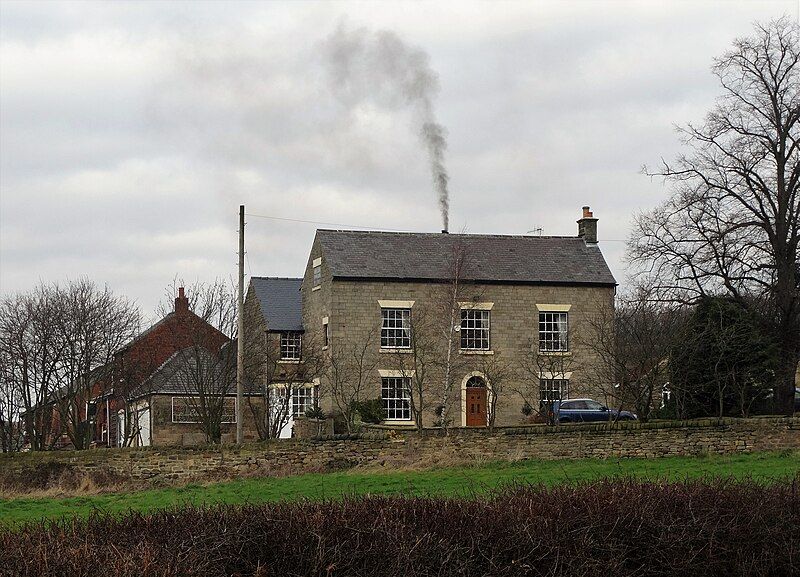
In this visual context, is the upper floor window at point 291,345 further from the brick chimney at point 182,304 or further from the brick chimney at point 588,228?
the brick chimney at point 588,228

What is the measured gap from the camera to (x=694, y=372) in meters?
32.2

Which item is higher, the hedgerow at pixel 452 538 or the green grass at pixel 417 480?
the hedgerow at pixel 452 538

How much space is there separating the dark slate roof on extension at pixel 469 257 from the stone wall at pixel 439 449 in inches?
622

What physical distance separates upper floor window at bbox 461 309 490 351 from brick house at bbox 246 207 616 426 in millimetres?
39

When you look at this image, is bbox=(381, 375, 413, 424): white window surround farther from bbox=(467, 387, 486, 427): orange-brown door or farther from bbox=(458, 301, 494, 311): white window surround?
bbox=(458, 301, 494, 311): white window surround

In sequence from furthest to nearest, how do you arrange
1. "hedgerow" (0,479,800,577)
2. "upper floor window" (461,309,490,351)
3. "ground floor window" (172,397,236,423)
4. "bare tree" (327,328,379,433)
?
"ground floor window" (172,397,236,423)
"upper floor window" (461,309,490,351)
"bare tree" (327,328,379,433)
"hedgerow" (0,479,800,577)

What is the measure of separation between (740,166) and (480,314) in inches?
456

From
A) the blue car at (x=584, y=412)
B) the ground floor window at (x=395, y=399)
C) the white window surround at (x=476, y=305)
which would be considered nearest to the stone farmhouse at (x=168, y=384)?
the ground floor window at (x=395, y=399)

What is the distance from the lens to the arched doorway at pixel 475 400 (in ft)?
142

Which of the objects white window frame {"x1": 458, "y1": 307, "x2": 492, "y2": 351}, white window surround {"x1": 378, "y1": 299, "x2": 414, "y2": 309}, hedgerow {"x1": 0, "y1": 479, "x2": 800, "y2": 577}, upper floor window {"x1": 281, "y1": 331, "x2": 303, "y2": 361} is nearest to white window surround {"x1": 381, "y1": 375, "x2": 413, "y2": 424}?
white window surround {"x1": 378, "y1": 299, "x2": 414, "y2": 309}

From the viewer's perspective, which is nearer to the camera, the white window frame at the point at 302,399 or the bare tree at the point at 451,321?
the bare tree at the point at 451,321

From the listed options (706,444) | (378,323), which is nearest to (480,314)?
(378,323)

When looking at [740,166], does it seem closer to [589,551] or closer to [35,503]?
[35,503]

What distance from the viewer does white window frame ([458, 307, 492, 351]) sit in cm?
4325
